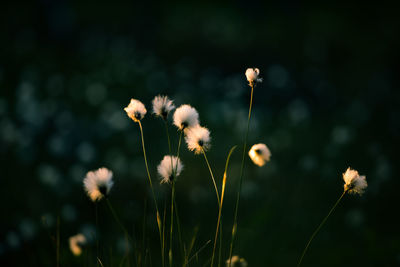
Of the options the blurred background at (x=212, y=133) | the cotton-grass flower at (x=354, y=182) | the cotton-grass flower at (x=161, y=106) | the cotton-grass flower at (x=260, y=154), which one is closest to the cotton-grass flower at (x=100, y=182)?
the blurred background at (x=212, y=133)

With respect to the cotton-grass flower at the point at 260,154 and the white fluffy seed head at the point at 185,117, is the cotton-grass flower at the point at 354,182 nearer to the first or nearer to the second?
the cotton-grass flower at the point at 260,154

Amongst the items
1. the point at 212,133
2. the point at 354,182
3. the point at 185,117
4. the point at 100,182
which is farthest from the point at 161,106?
the point at 212,133

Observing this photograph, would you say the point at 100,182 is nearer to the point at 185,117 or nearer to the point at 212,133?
the point at 185,117

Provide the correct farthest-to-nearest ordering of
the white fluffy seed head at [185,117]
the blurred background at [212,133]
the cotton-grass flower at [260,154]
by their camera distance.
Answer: the blurred background at [212,133], the white fluffy seed head at [185,117], the cotton-grass flower at [260,154]

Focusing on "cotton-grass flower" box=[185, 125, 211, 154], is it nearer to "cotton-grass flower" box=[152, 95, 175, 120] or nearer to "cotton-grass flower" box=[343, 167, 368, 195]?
"cotton-grass flower" box=[152, 95, 175, 120]

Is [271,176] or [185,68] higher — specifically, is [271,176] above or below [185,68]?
below

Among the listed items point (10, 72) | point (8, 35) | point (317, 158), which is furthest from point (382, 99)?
point (8, 35)

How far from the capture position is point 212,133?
5008mm

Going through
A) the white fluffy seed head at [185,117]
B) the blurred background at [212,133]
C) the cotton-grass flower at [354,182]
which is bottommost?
the cotton-grass flower at [354,182]

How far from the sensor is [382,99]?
255 inches

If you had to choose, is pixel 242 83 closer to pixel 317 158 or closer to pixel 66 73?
pixel 317 158

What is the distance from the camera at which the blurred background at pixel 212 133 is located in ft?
9.30

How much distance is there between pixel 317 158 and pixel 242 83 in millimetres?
2860

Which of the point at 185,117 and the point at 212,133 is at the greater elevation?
the point at 212,133
